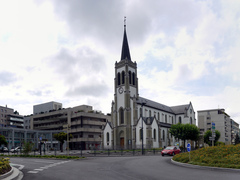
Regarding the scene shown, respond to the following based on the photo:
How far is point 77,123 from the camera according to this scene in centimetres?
9375

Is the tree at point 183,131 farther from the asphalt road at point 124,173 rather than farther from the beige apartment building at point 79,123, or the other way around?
the asphalt road at point 124,173

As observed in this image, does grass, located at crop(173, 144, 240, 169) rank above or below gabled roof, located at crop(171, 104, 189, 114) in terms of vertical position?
below

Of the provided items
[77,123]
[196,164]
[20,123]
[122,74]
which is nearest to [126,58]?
[122,74]

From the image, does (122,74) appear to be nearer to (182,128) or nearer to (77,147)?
(182,128)

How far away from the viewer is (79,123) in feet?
305

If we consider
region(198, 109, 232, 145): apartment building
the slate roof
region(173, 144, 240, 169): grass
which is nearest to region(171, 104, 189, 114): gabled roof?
the slate roof

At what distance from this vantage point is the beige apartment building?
303ft

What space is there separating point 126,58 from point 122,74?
190 inches

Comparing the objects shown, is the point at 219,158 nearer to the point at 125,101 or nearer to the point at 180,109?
the point at 125,101

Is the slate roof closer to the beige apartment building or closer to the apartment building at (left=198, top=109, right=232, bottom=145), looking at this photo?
the beige apartment building

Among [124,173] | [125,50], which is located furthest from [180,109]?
[124,173]

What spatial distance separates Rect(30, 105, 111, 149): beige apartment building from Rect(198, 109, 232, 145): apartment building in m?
59.9

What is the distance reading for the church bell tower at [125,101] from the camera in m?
72.2

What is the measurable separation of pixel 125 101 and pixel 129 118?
4.87 m
